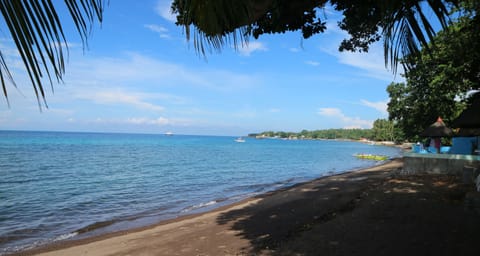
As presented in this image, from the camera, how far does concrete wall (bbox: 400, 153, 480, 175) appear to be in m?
11.8

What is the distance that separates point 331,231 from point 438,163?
8.85 m

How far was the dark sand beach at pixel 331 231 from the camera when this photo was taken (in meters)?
5.30

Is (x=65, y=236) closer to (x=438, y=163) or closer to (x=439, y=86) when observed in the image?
(x=438, y=163)

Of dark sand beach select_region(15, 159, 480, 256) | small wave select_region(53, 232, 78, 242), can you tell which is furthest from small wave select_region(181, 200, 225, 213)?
small wave select_region(53, 232, 78, 242)

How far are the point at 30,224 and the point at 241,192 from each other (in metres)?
10.2

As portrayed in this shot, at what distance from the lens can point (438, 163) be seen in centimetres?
1286

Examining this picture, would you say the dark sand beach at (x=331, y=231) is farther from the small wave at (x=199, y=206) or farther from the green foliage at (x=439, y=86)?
the green foliage at (x=439, y=86)

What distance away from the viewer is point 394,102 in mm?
33344

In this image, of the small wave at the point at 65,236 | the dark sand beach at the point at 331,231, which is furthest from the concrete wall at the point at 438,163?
the small wave at the point at 65,236

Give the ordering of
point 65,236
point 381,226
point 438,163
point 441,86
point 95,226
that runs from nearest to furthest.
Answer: point 381,226 → point 65,236 → point 95,226 → point 438,163 → point 441,86

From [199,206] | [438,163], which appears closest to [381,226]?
[438,163]

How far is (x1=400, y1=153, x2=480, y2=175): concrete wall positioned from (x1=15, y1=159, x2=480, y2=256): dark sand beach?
3.31 ft

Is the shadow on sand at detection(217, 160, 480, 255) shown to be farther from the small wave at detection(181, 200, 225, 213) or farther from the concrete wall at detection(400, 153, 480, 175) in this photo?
the small wave at detection(181, 200, 225, 213)

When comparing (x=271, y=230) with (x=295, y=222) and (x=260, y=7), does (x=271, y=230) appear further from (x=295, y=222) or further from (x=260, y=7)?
(x=260, y=7)
